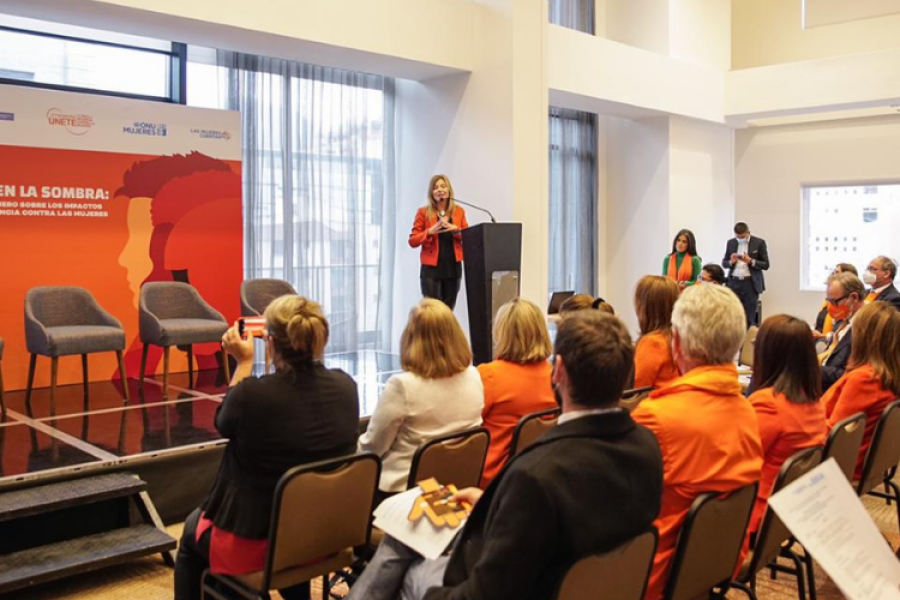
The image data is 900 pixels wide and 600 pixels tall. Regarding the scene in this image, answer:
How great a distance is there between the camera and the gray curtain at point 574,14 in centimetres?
1102

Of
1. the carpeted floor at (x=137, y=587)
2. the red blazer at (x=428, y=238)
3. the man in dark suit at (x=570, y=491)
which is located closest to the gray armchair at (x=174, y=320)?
the red blazer at (x=428, y=238)

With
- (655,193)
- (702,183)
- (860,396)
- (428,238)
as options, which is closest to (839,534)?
(860,396)

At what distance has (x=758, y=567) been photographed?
267 cm

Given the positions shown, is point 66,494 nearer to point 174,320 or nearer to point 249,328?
point 249,328

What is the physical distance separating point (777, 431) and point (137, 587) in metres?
2.61

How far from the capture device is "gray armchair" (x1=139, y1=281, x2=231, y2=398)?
5.83m

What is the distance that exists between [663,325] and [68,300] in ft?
13.8

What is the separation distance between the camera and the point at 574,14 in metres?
11.2

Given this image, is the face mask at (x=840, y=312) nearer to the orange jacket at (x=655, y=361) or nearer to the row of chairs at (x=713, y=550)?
the orange jacket at (x=655, y=361)

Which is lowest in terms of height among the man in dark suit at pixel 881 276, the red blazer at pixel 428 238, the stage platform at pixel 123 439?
the stage platform at pixel 123 439

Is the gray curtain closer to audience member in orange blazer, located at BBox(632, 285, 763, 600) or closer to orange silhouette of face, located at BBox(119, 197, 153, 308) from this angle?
orange silhouette of face, located at BBox(119, 197, 153, 308)

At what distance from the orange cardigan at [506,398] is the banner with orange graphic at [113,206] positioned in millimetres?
4201

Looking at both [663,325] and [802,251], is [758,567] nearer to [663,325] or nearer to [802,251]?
[663,325]

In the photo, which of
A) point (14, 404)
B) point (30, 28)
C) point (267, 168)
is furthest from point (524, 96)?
point (14, 404)
